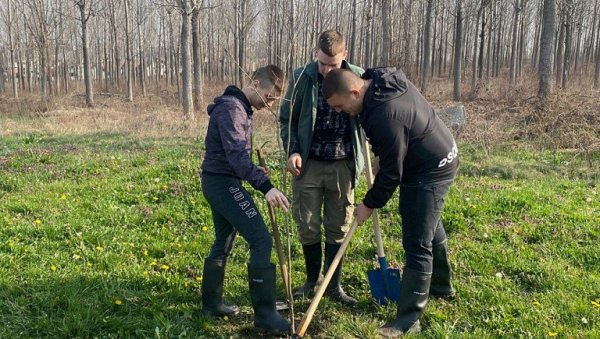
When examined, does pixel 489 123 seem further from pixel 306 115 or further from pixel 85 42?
pixel 85 42

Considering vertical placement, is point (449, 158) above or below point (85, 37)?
below

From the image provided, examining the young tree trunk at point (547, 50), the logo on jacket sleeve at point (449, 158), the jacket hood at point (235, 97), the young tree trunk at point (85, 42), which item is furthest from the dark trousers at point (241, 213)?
the young tree trunk at point (85, 42)

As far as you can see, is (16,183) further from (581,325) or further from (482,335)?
(581,325)

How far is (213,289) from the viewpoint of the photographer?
3496 mm

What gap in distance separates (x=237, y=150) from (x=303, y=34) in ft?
88.6

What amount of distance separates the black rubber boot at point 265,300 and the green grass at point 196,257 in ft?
0.67

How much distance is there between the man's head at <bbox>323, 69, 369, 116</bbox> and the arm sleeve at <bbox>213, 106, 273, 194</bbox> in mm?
589

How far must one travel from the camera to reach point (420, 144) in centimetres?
306

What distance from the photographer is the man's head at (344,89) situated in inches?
116

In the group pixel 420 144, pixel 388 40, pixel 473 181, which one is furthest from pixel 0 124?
pixel 420 144

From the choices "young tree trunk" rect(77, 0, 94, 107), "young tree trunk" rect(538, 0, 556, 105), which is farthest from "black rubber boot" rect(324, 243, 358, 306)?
"young tree trunk" rect(77, 0, 94, 107)

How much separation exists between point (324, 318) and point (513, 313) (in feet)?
4.56

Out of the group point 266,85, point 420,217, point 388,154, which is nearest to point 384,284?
point 420,217

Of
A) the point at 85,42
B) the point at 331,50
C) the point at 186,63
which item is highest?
the point at 85,42
